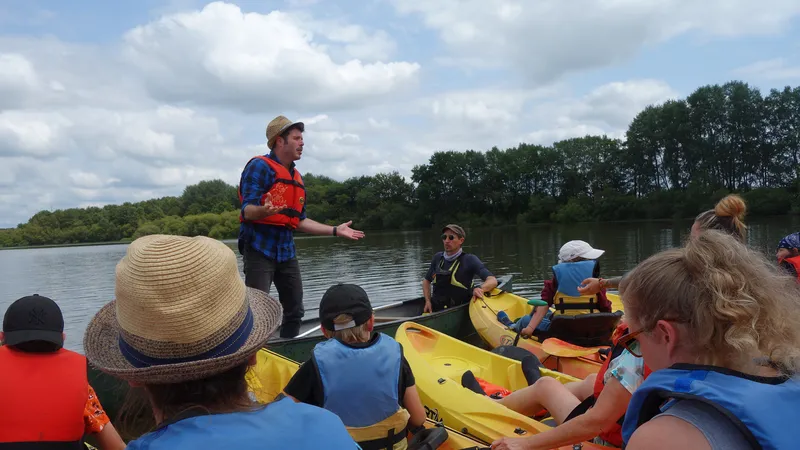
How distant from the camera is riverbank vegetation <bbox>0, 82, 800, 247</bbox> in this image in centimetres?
4850

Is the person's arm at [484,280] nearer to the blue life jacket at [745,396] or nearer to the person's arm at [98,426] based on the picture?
the person's arm at [98,426]

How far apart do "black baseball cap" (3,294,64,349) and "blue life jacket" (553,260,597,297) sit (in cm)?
431

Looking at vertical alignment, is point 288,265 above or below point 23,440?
above

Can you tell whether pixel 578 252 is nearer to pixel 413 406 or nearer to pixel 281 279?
pixel 281 279

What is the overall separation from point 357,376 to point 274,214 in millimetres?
2568

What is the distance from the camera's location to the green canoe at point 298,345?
1.35 metres

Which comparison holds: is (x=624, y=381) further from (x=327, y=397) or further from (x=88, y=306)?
(x=88, y=306)

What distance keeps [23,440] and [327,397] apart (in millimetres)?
1448

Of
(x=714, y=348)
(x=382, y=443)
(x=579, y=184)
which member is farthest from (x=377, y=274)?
(x=579, y=184)

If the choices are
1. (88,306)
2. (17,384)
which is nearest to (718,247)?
(17,384)

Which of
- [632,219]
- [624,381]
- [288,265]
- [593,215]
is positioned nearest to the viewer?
[624,381]

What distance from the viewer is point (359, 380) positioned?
8.87ft

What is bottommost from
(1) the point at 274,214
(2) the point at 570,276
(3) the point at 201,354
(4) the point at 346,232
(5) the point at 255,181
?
(2) the point at 570,276

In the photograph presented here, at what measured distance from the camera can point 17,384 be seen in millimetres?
2566
